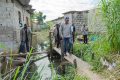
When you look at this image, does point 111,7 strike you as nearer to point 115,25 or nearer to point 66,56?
point 115,25

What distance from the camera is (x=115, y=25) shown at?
562cm

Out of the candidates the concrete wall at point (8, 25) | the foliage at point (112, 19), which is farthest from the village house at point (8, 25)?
the foliage at point (112, 19)

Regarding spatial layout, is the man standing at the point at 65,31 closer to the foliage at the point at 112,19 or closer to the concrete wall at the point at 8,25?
the concrete wall at the point at 8,25

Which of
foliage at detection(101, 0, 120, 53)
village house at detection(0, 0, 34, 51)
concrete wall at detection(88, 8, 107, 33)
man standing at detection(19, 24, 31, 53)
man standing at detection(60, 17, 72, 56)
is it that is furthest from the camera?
village house at detection(0, 0, 34, 51)

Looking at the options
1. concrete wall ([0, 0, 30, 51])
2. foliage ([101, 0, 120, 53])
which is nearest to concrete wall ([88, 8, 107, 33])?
foliage ([101, 0, 120, 53])

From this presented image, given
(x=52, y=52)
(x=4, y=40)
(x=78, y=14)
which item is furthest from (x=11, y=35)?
(x=78, y=14)

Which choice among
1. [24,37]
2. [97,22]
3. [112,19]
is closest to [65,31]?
[24,37]

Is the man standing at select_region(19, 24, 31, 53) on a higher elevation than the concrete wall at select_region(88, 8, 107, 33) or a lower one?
lower

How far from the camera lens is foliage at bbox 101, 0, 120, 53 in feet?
18.2

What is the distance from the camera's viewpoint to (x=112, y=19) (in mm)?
5656

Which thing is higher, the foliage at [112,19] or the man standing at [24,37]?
the foliage at [112,19]

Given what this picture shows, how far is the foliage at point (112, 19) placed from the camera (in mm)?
5559

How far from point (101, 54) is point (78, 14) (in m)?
22.9

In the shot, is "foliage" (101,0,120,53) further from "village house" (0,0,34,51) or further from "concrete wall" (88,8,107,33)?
"village house" (0,0,34,51)
